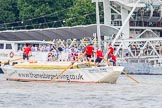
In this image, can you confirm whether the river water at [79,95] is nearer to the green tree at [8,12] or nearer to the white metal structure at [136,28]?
the white metal structure at [136,28]

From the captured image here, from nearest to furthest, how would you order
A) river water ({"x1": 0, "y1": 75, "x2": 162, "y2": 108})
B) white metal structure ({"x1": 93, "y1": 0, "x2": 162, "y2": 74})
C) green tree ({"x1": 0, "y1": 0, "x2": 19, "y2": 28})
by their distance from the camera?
river water ({"x1": 0, "y1": 75, "x2": 162, "y2": 108}), white metal structure ({"x1": 93, "y1": 0, "x2": 162, "y2": 74}), green tree ({"x1": 0, "y1": 0, "x2": 19, "y2": 28})

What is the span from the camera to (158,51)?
10044 centimetres

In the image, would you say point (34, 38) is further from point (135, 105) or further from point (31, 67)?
point (135, 105)

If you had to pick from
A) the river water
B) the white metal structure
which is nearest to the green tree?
the white metal structure

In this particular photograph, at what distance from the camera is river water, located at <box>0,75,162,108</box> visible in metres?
50.0

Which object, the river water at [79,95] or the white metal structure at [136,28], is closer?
the river water at [79,95]

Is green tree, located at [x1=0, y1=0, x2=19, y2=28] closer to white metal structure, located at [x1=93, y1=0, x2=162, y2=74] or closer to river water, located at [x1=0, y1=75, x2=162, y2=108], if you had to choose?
white metal structure, located at [x1=93, y1=0, x2=162, y2=74]

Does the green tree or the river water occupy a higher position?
the green tree

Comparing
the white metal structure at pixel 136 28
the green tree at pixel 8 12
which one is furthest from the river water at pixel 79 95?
the green tree at pixel 8 12

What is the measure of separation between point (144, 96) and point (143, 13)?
5770cm

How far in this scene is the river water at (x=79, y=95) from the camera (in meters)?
50.0

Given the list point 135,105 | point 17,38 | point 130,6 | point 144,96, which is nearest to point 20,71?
point 144,96

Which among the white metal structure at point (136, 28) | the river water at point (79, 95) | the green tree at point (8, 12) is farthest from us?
the green tree at point (8, 12)

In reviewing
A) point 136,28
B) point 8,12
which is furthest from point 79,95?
point 8,12
